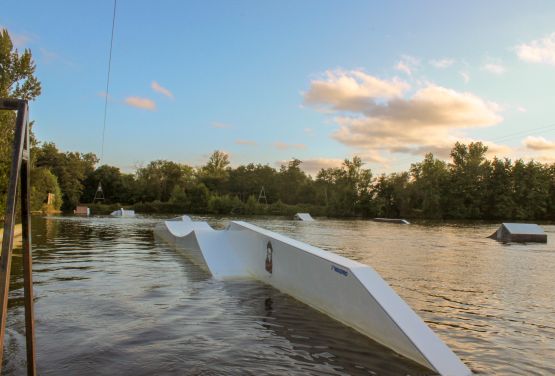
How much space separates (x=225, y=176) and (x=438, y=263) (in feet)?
280

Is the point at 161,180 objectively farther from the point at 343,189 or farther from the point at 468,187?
the point at 468,187

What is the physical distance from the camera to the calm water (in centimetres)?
393

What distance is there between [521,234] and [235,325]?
19839mm

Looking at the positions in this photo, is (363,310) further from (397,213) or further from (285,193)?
(285,193)

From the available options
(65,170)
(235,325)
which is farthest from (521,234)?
(65,170)

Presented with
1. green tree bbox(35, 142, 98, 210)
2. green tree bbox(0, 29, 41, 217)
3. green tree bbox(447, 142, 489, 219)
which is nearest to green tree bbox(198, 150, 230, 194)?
green tree bbox(35, 142, 98, 210)

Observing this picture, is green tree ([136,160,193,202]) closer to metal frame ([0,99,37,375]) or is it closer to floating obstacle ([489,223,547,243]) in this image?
floating obstacle ([489,223,547,243])

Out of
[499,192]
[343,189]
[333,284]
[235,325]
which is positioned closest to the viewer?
[235,325]

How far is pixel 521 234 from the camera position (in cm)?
2102

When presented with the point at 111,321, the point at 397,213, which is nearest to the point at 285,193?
the point at 397,213

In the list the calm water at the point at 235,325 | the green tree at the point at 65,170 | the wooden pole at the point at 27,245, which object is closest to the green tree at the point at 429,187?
the green tree at the point at 65,170

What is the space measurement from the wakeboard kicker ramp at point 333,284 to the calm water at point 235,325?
149 mm

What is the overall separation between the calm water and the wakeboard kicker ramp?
0.15 meters

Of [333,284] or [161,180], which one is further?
[161,180]
